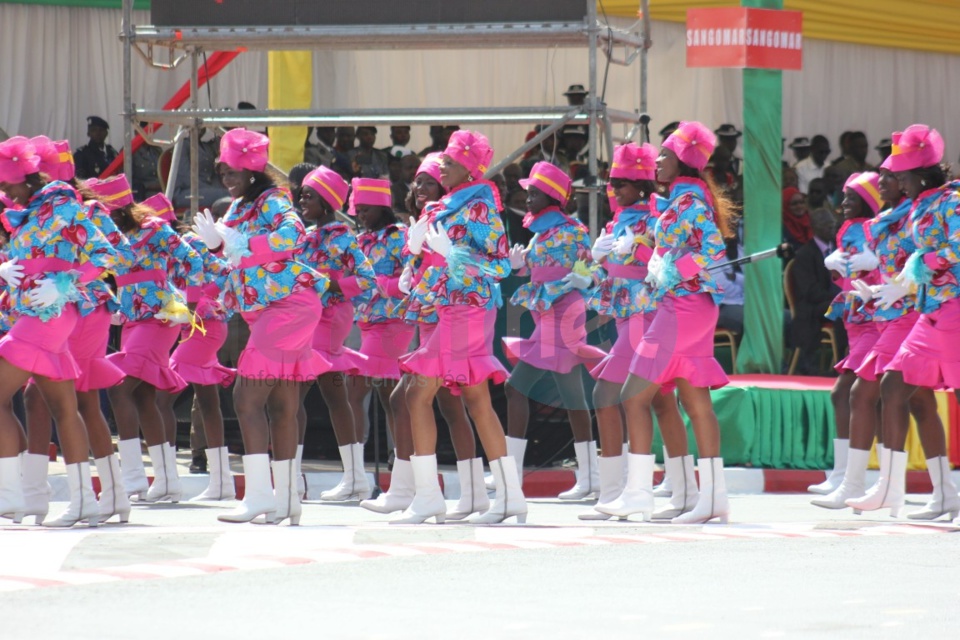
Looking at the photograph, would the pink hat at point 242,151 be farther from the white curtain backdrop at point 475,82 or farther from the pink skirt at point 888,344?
the white curtain backdrop at point 475,82

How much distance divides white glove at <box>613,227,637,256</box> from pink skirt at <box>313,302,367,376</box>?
1.85m

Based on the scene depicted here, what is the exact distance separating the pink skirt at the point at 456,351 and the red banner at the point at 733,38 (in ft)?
16.6

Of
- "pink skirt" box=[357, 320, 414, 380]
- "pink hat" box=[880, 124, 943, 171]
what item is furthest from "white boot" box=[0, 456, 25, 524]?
"pink hat" box=[880, 124, 943, 171]

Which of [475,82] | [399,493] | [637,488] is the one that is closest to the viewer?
[637,488]

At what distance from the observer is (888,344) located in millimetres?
9141

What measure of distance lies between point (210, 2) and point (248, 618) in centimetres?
702

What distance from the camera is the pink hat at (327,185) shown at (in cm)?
985

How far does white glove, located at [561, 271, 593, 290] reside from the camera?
33.1ft

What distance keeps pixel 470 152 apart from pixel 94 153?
7.22 metres

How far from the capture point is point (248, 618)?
17.6 feet

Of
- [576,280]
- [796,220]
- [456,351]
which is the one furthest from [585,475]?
[796,220]

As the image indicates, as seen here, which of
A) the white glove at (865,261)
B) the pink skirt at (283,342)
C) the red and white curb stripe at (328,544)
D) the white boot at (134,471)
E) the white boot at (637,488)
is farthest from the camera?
the white boot at (134,471)

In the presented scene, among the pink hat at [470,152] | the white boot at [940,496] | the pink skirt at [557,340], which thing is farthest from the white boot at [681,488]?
the pink hat at [470,152]

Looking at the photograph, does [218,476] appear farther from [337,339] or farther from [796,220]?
[796,220]
